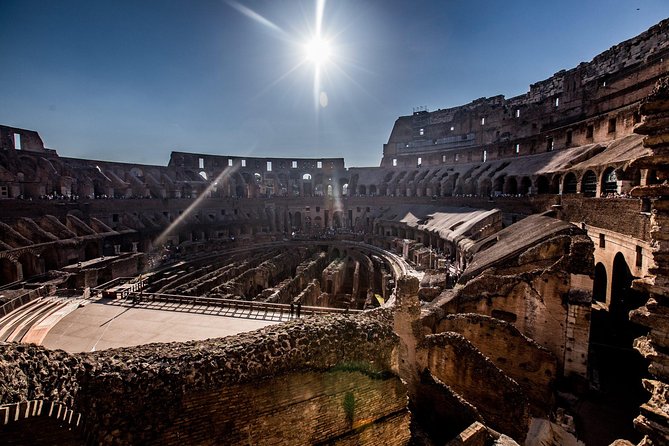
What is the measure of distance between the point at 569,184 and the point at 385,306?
1871cm

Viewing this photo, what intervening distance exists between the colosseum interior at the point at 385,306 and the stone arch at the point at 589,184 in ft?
0.41

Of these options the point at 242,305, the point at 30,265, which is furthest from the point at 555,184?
the point at 30,265

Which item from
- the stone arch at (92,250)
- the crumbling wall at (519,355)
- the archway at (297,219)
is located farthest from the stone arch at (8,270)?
the archway at (297,219)

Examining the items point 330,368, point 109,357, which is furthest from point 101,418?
point 330,368

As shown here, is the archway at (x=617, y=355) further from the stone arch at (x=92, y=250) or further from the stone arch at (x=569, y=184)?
the stone arch at (x=92, y=250)

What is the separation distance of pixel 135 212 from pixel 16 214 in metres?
8.38

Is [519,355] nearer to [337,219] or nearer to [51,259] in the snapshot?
[51,259]

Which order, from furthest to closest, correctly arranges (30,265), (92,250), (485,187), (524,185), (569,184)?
(485,187) < (524,185) < (92,250) < (569,184) < (30,265)

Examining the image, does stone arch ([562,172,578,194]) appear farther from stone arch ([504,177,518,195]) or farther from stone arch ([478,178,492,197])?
stone arch ([478,178,492,197])

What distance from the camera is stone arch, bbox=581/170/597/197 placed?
17.5 metres

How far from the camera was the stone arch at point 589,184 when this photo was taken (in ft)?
57.5

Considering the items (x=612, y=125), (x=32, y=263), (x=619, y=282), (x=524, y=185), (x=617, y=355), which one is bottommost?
(x=617, y=355)

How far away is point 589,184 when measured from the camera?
1794cm

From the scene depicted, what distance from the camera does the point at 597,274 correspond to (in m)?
14.7
